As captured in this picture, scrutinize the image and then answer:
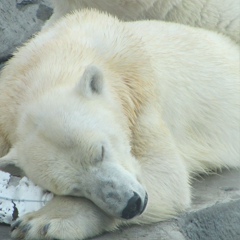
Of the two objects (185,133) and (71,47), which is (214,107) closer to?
(185,133)

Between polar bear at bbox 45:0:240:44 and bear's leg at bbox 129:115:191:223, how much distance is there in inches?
53.0

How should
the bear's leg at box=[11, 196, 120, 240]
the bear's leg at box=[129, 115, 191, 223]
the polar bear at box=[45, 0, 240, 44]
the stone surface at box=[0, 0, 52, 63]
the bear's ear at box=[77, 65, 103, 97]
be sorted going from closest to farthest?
the bear's leg at box=[11, 196, 120, 240] < the bear's ear at box=[77, 65, 103, 97] < the bear's leg at box=[129, 115, 191, 223] < the polar bear at box=[45, 0, 240, 44] < the stone surface at box=[0, 0, 52, 63]

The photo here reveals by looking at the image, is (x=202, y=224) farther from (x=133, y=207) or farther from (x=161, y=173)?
(x=133, y=207)

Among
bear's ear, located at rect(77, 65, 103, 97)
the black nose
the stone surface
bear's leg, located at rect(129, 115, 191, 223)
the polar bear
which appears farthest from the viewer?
the stone surface

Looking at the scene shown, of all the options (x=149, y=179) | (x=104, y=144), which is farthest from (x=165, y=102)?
(x=104, y=144)

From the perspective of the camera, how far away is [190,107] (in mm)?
3957

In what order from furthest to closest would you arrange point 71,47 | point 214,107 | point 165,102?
point 214,107, point 165,102, point 71,47

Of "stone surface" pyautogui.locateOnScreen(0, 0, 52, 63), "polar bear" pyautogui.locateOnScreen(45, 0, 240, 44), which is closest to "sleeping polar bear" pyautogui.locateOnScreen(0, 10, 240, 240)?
"polar bear" pyautogui.locateOnScreen(45, 0, 240, 44)

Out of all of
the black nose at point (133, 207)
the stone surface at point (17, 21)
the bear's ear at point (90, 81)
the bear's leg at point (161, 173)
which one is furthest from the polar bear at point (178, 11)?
the black nose at point (133, 207)

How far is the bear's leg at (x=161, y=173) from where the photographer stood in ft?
11.0

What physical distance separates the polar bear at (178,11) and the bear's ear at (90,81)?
1.51 m

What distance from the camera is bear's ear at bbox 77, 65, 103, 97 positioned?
3.20 meters

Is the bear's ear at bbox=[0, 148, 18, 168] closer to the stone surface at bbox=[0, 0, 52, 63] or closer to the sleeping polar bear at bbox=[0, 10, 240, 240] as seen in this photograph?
the sleeping polar bear at bbox=[0, 10, 240, 240]

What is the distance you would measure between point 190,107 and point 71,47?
753 mm
